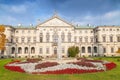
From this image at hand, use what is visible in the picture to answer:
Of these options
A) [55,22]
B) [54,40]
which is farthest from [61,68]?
[55,22]

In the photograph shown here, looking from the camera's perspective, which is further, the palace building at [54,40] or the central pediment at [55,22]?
the central pediment at [55,22]

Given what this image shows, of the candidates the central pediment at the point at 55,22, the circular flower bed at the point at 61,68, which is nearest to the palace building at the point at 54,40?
the central pediment at the point at 55,22

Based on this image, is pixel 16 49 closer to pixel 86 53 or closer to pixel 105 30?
pixel 86 53

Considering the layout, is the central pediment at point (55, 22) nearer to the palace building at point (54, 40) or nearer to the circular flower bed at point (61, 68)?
the palace building at point (54, 40)

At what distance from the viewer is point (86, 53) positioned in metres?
69.9

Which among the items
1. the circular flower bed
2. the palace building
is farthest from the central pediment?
the circular flower bed

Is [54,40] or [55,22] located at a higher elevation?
[55,22]

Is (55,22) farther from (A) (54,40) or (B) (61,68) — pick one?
(B) (61,68)

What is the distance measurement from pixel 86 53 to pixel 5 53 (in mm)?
33166

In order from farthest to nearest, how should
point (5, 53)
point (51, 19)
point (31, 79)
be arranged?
point (51, 19) < point (5, 53) < point (31, 79)

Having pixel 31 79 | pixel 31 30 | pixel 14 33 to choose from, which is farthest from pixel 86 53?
pixel 31 79

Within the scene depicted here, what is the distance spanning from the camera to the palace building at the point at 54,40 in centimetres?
6658

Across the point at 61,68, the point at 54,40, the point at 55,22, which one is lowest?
the point at 61,68

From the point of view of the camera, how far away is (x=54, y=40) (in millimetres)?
67625
